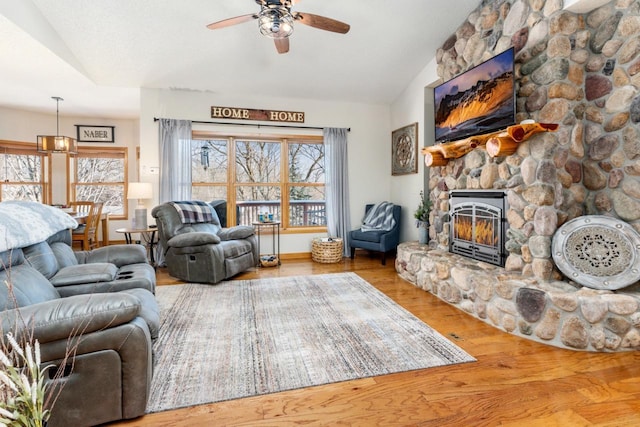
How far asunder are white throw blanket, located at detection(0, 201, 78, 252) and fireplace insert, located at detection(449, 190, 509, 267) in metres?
3.65

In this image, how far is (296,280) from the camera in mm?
4004

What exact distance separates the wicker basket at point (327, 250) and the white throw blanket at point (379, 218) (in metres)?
0.55

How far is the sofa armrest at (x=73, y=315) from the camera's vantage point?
1.32m

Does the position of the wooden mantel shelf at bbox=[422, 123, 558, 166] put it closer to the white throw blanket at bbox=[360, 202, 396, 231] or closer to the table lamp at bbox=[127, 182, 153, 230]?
the white throw blanket at bbox=[360, 202, 396, 231]

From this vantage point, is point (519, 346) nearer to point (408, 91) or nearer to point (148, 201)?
point (408, 91)

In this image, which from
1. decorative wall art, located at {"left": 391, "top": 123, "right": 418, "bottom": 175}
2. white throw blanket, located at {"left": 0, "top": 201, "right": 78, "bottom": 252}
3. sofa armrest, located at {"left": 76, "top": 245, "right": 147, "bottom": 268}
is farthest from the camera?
decorative wall art, located at {"left": 391, "top": 123, "right": 418, "bottom": 175}

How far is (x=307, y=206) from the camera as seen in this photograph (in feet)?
18.3

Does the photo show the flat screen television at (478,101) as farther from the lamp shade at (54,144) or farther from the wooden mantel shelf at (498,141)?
the lamp shade at (54,144)

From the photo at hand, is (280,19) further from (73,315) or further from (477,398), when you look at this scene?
(477,398)

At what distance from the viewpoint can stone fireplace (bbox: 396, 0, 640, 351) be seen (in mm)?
2279

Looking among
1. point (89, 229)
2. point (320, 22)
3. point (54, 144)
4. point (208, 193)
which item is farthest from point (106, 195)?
point (320, 22)

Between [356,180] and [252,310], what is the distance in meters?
3.15

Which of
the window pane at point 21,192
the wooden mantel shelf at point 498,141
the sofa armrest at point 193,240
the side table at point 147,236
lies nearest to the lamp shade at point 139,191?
the side table at point 147,236

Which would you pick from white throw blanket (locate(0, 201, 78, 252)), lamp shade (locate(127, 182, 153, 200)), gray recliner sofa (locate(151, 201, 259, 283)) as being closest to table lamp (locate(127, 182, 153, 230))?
lamp shade (locate(127, 182, 153, 200))
